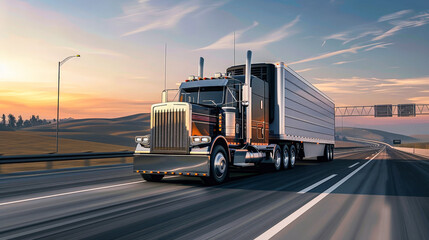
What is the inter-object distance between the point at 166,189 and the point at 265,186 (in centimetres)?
283

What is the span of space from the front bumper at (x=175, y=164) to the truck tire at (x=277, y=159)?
5973mm

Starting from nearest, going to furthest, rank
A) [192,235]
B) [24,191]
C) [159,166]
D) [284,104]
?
[192,235], [24,191], [159,166], [284,104]

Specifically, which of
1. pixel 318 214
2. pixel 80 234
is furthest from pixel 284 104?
pixel 80 234

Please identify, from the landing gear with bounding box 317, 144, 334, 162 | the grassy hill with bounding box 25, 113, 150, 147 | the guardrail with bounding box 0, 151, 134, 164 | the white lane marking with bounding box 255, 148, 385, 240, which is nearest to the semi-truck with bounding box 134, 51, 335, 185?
the white lane marking with bounding box 255, 148, 385, 240

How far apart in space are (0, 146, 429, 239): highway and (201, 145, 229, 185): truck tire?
318mm

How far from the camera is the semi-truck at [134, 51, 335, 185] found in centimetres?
997

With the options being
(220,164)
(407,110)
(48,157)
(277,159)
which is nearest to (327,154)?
(277,159)

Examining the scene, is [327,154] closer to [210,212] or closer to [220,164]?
[220,164]

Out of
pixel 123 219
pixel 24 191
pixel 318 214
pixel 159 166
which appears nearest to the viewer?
pixel 123 219

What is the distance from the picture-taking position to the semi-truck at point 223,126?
9.97 meters

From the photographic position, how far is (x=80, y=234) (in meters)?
4.90

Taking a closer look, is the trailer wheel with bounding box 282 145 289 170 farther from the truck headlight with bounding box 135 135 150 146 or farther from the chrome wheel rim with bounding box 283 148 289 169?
the truck headlight with bounding box 135 135 150 146

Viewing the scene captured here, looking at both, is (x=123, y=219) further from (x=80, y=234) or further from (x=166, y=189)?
(x=166, y=189)

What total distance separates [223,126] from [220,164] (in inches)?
54.9
